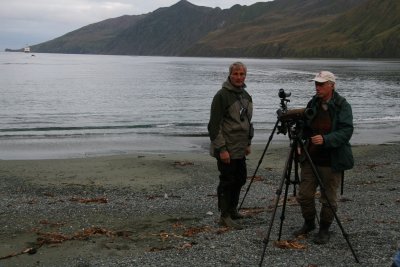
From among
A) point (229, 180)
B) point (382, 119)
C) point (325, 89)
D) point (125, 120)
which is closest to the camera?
point (325, 89)

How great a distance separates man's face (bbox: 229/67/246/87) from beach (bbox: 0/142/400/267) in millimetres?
1642

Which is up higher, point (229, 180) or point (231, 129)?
point (231, 129)

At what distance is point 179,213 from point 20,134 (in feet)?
64.7

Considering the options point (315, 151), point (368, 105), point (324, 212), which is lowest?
point (368, 105)

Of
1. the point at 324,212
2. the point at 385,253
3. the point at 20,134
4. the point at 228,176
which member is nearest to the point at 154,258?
the point at 228,176

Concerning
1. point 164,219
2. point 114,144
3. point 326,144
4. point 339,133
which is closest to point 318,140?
point 326,144

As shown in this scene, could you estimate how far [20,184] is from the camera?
567 inches

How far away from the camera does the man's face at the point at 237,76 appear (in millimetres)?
8336

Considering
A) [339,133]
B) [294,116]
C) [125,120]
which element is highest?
[294,116]

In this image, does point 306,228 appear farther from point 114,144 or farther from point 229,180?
point 114,144

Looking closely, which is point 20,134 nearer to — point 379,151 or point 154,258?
point 379,151

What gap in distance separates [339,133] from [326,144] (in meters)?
0.25

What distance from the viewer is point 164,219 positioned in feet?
33.0

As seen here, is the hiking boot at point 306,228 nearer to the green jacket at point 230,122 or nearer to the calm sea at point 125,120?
the green jacket at point 230,122
